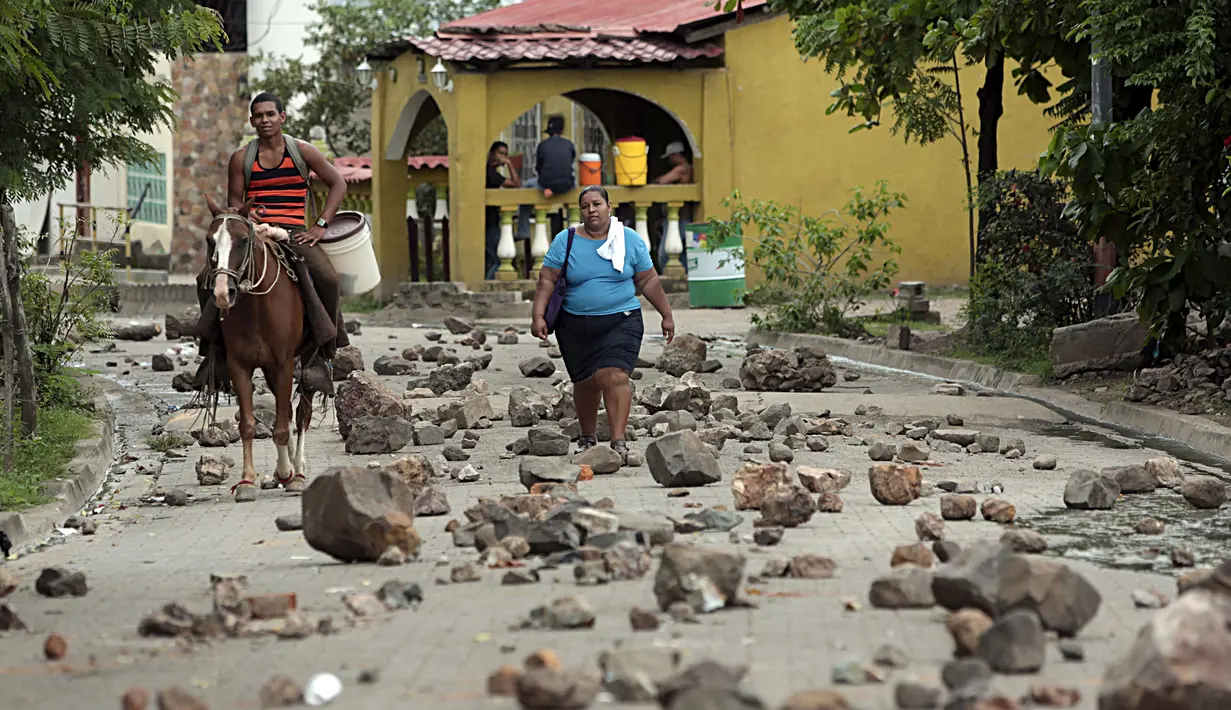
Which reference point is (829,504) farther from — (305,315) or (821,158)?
(821,158)

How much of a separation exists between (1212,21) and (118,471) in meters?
7.53

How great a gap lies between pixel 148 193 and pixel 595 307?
3192cm

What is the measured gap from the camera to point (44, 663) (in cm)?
569

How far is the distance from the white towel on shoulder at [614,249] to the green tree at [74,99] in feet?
9.72

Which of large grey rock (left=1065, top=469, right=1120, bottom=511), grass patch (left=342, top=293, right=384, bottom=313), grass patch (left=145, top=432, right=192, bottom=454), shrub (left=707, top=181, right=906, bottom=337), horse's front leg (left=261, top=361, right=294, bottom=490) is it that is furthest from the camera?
grass patch (left=342, top=293, right=384, bottom=313)

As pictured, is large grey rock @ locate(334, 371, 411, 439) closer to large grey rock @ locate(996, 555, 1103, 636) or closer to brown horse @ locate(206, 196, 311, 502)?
brown horse @ locate(206, 196, 311, 502)

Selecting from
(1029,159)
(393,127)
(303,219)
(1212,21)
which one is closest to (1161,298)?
(1212,21)

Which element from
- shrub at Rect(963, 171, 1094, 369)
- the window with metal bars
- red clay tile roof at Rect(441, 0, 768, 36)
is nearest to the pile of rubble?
shrub at Rect(963, 171, 1094, 369)

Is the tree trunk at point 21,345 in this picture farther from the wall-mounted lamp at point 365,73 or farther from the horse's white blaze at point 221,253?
the wall-mounted lamp at point 365,73

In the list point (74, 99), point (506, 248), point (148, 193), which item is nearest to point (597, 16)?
point (506, 248)

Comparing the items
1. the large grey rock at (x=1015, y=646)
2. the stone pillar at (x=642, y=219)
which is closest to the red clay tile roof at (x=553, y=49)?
the stone pillar at (x=642, y=219)

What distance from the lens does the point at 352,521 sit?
735 centimetres

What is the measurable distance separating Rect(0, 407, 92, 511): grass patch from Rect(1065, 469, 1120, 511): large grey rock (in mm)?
5103

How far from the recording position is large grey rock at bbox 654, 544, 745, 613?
20.0 ft
